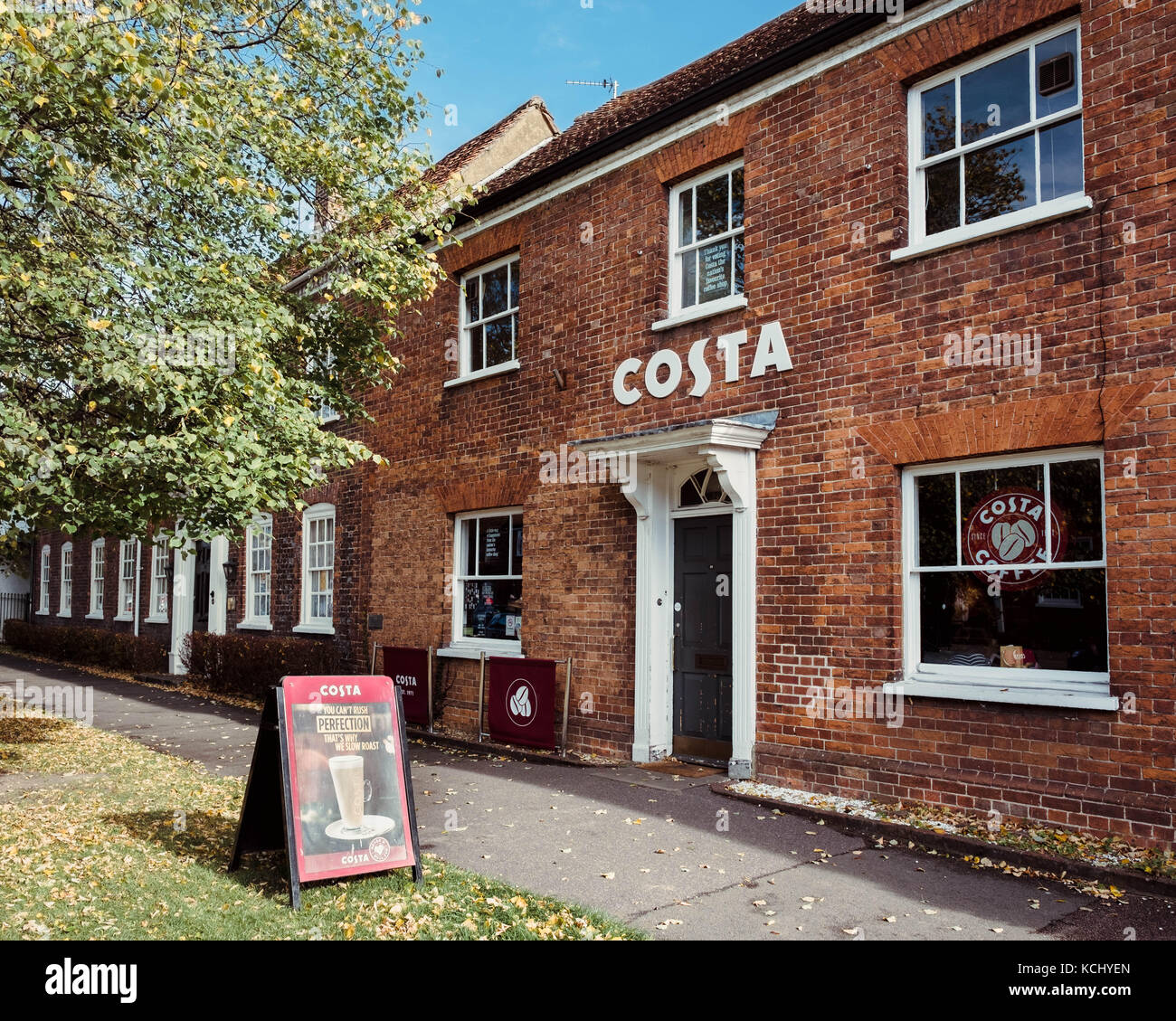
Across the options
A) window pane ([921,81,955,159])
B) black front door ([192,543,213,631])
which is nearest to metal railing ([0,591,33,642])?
black front door ([192,543,213,631])

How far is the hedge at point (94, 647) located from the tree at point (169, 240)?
12770 millimetres

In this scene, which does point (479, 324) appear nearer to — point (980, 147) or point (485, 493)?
point (485, 493)

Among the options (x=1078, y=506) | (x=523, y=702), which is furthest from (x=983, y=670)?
(x=523, y=702)

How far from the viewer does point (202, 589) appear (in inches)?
750

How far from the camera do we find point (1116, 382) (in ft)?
19.9

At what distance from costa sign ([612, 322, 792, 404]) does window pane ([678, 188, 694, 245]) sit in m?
1.17

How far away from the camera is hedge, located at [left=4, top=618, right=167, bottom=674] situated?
19.7 metres

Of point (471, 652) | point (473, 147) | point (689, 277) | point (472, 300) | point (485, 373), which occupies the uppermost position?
point (473, 147)

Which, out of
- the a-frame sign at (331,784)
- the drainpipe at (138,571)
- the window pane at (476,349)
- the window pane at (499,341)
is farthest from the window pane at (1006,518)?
the drainpipe at (138,571)

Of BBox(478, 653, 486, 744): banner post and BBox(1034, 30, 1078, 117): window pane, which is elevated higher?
BBox(1034, 30, 1078, 117): window pane

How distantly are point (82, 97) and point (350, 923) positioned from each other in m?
5.45

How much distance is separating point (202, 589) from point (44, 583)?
12.2 m

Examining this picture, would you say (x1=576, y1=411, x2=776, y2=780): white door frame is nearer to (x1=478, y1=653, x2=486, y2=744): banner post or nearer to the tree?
(x1=478, y1=653, x2=486, y2=744): banner post

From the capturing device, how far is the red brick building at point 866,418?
6094mm
